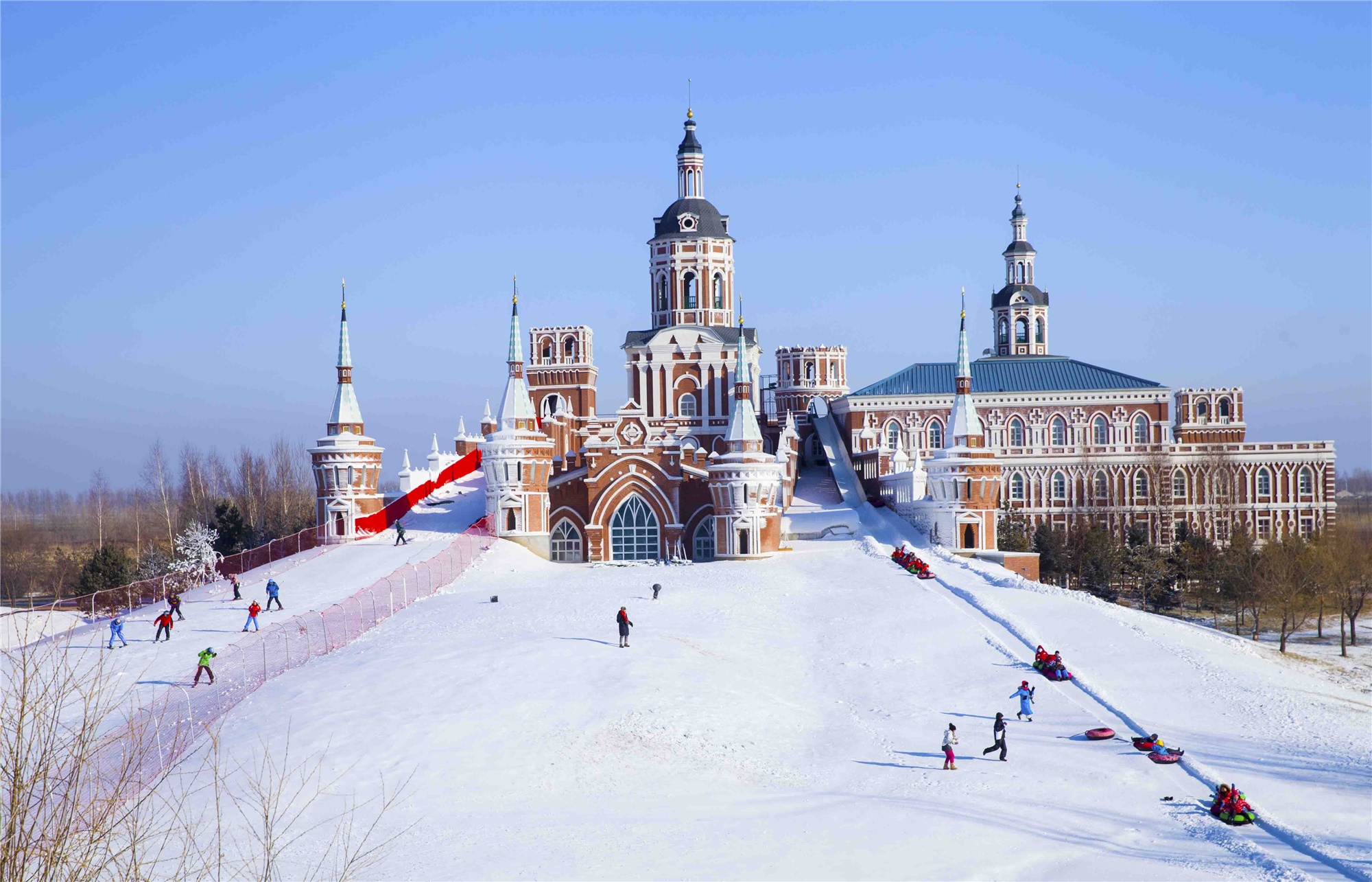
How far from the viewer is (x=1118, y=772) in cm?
2577

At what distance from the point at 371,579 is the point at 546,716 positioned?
18.8m

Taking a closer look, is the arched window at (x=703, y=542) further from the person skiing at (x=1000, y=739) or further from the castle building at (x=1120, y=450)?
the person skiing at (x=1000, y=739)

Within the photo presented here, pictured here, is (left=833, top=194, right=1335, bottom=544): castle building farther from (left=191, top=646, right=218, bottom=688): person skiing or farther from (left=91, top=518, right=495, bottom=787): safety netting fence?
(left=191, top=646, right=218, bottom=688): person skiing

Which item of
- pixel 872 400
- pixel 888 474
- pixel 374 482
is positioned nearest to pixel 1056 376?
pixel 872 400

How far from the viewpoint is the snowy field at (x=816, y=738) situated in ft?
69.9

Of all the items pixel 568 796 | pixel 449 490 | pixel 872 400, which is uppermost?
pixel 872 400

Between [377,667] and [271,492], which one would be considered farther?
[271,492]

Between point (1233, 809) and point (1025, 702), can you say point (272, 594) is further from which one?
point (1233, 809)

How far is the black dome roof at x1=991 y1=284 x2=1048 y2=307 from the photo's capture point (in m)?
88.4

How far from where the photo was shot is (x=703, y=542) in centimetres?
5753

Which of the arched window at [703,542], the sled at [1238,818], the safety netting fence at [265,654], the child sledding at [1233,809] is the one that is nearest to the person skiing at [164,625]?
the safety netting fence at [265,654]

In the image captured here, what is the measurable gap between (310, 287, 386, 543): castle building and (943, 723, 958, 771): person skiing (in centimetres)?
3498

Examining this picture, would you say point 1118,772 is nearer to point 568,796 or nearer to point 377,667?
point 568,796

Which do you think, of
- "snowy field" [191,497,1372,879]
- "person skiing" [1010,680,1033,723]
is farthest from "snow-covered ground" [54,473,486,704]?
"person skiing" [1010,680,1033,723]
